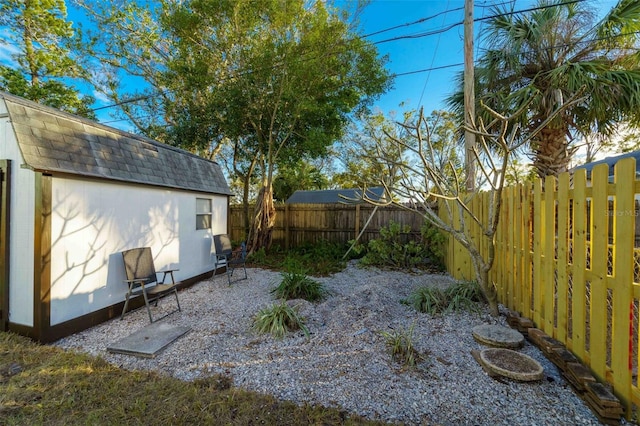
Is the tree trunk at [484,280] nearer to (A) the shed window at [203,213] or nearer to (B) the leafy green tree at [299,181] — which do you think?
(A) the shed window at [203,213]

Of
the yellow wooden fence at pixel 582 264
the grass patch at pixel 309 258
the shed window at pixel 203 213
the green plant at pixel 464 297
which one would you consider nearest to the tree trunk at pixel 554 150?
the yellow wooden fence at pixel 582 264

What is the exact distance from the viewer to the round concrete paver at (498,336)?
2658 mm

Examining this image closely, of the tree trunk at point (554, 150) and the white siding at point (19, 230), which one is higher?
the tree trunk at point (554, 150)

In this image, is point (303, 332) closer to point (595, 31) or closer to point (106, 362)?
point (106, 362)

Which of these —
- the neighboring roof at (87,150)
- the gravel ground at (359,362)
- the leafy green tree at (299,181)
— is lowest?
the gravel ground at (359,362)

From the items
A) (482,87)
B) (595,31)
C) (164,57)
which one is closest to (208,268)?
(482,87)

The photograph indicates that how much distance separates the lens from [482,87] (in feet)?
21.5

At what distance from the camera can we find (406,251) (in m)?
6.80

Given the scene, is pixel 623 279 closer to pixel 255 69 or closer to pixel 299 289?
pixel 299 289

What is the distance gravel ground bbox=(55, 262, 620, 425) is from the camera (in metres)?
1.91

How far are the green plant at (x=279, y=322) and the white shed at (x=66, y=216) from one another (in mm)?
2267

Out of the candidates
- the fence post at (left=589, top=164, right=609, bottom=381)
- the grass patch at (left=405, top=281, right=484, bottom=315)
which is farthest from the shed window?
the fence post at (left=589, top=164, right=609, bottom=381)

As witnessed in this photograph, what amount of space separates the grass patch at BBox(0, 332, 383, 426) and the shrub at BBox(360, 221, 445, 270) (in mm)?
5210

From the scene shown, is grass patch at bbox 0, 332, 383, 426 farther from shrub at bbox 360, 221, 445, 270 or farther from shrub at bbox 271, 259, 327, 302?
shrub at bbox 360, 221, 445, 270
